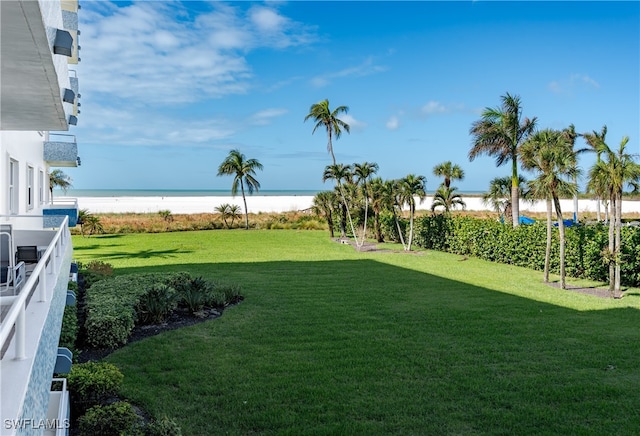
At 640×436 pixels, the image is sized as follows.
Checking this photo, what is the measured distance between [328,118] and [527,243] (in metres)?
12.6

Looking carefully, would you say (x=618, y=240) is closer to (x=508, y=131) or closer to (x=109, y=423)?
(x=508, y=131)

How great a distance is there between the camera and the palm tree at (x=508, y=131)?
24594 millimetres

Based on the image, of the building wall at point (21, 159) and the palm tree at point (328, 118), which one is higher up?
the palm tree at point (328, 118)

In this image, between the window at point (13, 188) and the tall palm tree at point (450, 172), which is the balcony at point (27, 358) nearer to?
the window at point (13, 188)

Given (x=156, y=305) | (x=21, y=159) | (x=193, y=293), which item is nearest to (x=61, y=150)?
(x=21, y=159)

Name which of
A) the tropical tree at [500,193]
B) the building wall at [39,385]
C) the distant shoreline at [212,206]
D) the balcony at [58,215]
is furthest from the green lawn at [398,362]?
the distant shoreline at [212,206]

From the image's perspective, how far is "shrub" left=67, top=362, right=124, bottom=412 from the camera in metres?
6.52

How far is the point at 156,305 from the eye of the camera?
11.6 metres

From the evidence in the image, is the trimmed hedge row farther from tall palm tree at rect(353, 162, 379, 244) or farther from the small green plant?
the small green plant

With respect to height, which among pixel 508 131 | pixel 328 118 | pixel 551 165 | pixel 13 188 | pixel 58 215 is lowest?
pixel 58 215

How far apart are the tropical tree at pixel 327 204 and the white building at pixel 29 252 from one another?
22.8 metres

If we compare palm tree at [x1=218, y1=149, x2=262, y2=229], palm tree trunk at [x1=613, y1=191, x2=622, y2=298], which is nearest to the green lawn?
palm tree trunk at [x1=613, y1=191, x2=622, y2=298]

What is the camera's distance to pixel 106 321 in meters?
9.73

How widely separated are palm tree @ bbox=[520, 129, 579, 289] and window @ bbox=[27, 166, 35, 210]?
1503cm
